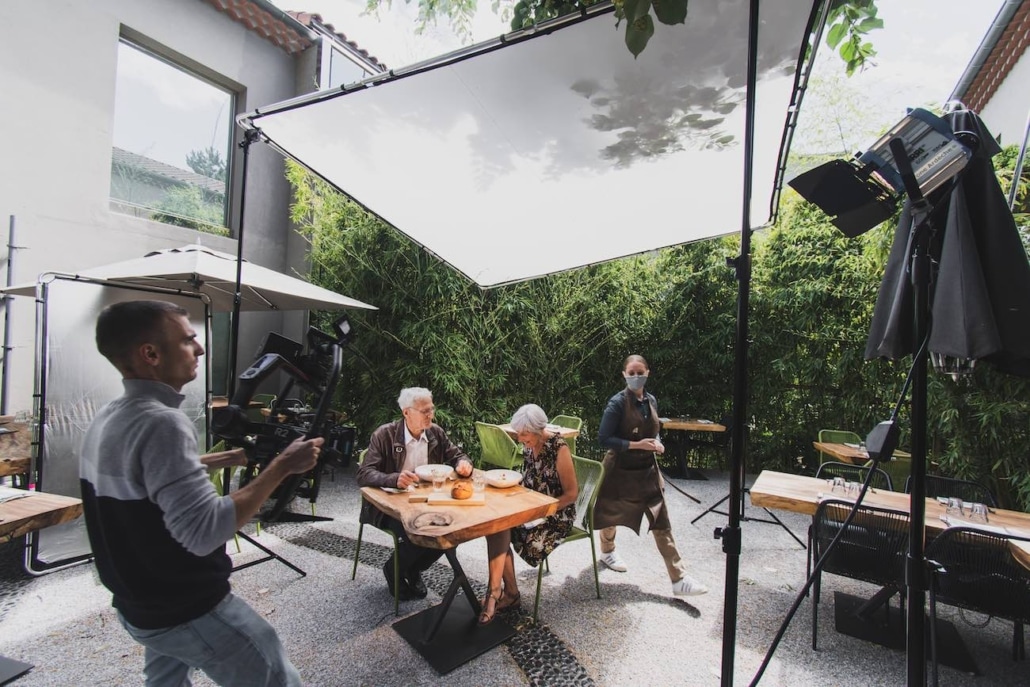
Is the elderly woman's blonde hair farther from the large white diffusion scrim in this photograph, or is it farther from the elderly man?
the large white diffusion scrim

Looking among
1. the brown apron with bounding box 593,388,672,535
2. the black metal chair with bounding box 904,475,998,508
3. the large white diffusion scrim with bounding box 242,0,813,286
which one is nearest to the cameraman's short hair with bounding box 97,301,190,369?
the large white diffusion scrim with bounding box 242,0,813,286

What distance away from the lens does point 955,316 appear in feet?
4.35

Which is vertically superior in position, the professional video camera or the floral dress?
the professional video camera

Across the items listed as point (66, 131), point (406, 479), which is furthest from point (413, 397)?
point (66, 131)

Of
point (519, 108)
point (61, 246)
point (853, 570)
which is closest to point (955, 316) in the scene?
point (519, 108)

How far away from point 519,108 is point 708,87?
0.71 meters

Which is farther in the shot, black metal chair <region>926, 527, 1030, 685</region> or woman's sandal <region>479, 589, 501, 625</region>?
woman's sandal <region>479, 589, 501, 625</region>

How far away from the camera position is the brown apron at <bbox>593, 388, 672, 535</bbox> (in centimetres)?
318

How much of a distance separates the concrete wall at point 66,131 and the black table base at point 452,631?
15.5 feet

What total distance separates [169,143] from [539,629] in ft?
22.0

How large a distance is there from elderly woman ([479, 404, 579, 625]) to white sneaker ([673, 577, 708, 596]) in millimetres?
825

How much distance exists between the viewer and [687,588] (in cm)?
307

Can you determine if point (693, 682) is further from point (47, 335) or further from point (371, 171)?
point (47, 335)

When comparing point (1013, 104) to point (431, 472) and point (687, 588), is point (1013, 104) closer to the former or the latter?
point (687, 588)
